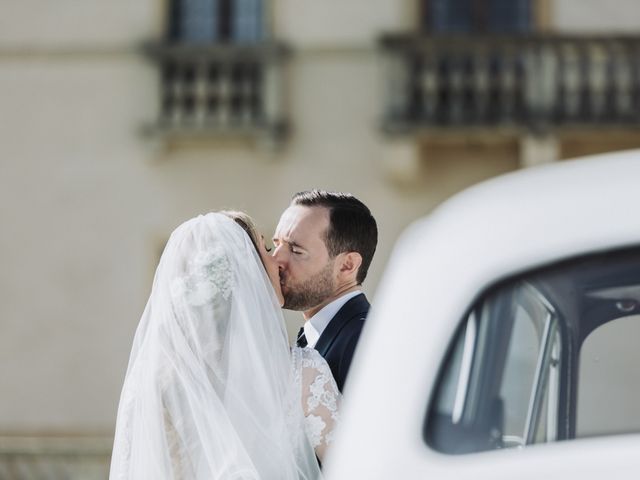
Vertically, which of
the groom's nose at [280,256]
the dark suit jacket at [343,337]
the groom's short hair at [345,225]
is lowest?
the dark suit jacket at [343,337]

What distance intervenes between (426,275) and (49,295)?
437 inches

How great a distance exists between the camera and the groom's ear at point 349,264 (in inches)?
134

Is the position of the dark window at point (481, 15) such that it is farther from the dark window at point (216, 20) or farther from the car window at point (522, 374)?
the car window at point (522, 374)

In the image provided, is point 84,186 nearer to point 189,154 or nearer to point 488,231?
point 189,154

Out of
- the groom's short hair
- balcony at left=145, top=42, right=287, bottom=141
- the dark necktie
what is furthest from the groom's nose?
balcony at left=145, top=42, right=287, bottom=141

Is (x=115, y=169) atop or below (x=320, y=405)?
below

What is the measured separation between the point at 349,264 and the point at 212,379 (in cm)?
56

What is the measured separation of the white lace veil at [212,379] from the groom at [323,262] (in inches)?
7.1

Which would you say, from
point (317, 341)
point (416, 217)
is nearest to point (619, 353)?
point (317, 341)

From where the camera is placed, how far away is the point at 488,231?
1.83 m

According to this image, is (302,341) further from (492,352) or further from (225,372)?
(492,352)

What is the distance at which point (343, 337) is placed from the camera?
128 inches

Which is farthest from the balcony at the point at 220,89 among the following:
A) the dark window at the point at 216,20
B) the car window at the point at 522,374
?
the car window at the point at 522,374

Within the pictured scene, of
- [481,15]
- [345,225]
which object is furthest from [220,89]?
[345,225]
